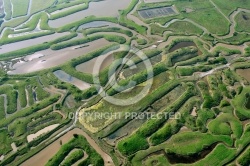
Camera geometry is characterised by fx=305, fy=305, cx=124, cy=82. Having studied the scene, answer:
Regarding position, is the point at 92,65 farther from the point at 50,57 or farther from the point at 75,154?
the point at 75,154

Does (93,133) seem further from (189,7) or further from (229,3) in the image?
(229,3)

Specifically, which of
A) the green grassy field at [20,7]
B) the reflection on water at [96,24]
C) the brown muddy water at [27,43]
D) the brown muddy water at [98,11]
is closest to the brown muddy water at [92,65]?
the brown muddy water at [27,43]

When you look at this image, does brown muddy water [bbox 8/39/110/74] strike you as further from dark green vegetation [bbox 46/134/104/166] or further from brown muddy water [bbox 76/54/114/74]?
dark green vegetation [bbox 46/134/104/166]

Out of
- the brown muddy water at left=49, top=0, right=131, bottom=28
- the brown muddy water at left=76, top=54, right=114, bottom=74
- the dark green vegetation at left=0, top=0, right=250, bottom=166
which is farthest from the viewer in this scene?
the brown muddy water at left=49, top=0, right=131, bottom=28

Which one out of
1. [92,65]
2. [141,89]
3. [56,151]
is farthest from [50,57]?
[56,151]

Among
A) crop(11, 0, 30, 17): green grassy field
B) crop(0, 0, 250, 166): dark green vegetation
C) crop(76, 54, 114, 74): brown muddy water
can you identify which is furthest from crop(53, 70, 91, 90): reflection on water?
crop(11, 0, 30, 17): green grassy field
